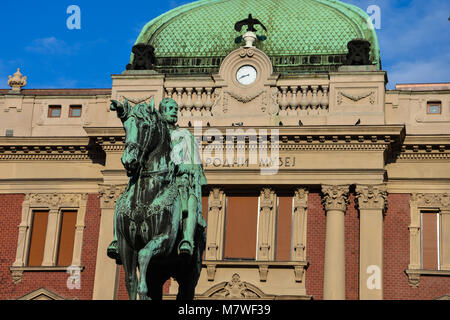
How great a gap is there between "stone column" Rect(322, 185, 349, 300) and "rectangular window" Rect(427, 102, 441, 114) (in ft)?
13.2

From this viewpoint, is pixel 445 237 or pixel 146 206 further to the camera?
pixel 445 237

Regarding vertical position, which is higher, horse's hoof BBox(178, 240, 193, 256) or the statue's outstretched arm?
the statue's outstretched arm

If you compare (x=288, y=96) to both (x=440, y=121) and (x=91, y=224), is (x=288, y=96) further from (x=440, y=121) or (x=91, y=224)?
(x=91, y=224)

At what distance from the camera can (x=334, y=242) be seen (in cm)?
3088

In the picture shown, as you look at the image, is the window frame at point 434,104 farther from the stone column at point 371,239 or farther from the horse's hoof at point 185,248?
the horse's hoof at point 185,248

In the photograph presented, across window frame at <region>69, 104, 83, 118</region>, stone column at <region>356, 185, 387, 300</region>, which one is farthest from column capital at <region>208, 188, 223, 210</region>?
window frame at <region>69, 104, 83, 118</region>

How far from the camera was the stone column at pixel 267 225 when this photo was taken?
3147 cm

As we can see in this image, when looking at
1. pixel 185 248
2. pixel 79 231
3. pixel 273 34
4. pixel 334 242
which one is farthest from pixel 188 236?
pixel 273 34

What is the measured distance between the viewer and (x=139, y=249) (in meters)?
13.8

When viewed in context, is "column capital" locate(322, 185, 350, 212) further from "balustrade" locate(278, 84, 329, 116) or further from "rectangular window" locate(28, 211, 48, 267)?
"rectangular window" locate(28, 211, 48, 267)

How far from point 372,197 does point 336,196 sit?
1.10 m

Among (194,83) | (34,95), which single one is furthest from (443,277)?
(34,95)

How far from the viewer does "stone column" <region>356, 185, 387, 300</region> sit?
30234mm

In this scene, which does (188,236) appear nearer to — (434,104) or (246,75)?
(246,75)
